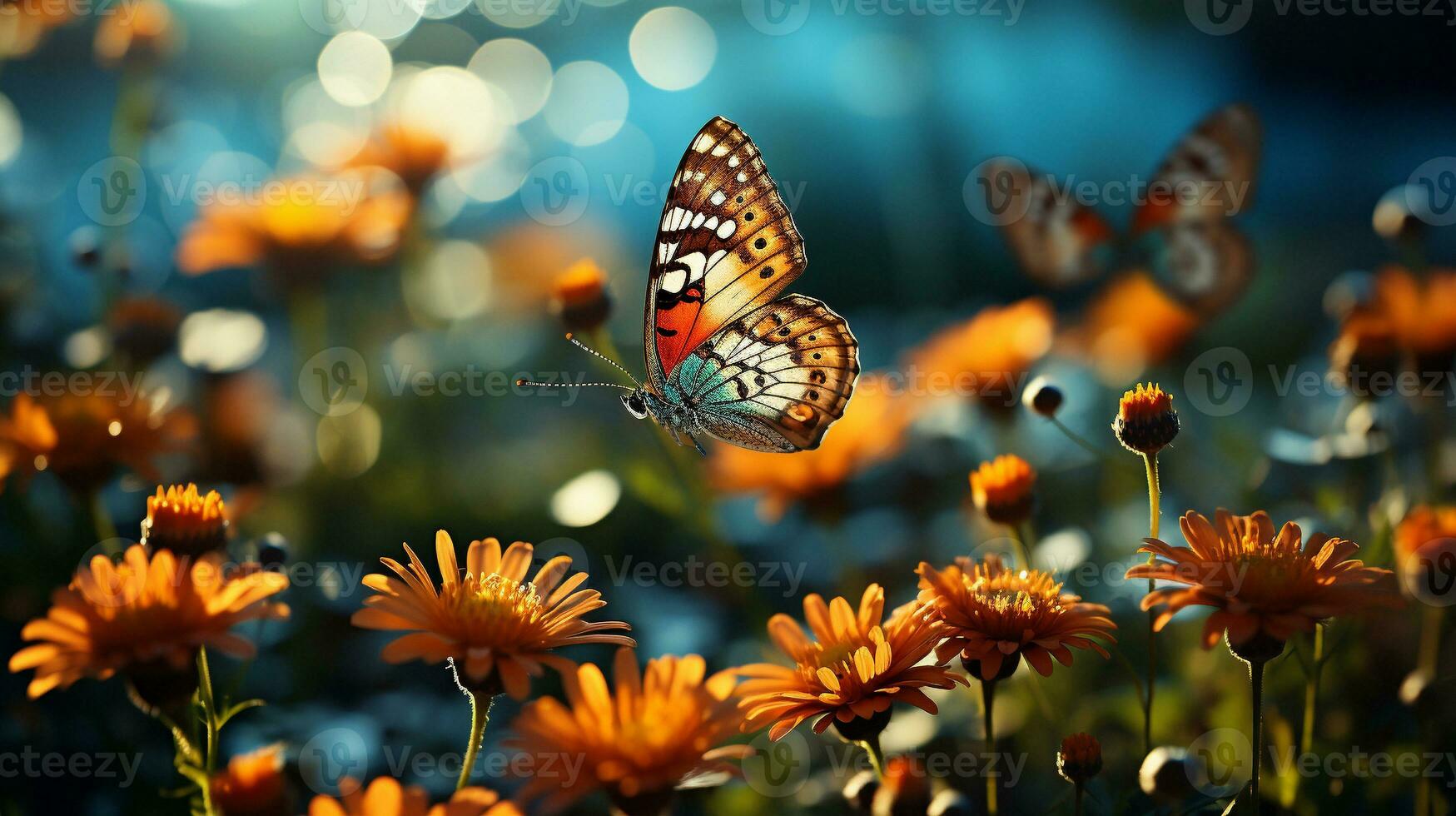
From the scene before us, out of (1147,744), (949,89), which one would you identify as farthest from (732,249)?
(949,89)

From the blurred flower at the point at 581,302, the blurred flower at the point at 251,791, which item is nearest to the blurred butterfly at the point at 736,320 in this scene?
the blurred flower at the point at 581,302

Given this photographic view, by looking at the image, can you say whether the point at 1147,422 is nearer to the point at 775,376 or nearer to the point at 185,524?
the point at 775,376

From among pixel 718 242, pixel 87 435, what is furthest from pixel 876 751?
pixel 87 435

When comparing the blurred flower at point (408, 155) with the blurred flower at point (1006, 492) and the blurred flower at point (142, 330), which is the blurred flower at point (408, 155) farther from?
the blurred flower at point (1006, 492)

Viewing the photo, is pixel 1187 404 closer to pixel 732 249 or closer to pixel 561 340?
pixel 732 249

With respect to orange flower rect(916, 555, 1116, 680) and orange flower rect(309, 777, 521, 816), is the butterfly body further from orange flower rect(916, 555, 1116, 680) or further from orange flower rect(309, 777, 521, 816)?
orange flower rect(309, 777, 521, 816)
